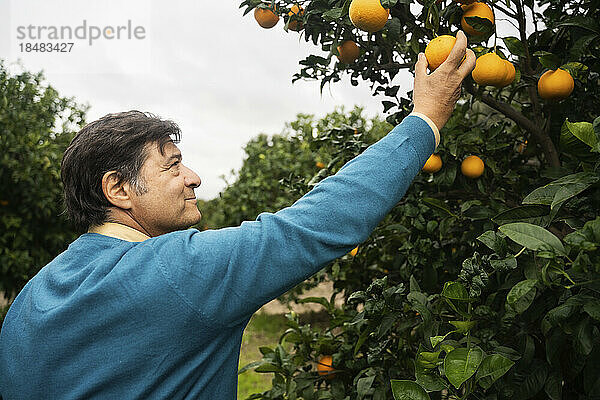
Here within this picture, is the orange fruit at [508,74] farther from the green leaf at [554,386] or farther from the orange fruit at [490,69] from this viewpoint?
the green leaf at [554,386]

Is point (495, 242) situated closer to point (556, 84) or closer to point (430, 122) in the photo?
point (430, 122)

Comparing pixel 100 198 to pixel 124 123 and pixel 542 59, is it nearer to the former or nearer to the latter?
pixel 124 123

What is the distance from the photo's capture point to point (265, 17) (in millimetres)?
1661

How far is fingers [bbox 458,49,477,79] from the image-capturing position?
1219 millimetres

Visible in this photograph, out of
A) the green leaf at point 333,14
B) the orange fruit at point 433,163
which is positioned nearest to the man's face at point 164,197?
the green leaf at point 333,14

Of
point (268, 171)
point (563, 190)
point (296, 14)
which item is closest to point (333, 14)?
point (296, 14)

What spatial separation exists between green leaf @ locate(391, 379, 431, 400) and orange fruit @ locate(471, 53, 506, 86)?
689 mm

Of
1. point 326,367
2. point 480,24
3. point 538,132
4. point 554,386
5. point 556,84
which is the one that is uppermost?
point 480,24

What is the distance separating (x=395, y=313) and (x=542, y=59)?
728 millimetres

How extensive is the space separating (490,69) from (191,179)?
0.70m

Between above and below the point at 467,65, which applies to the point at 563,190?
below

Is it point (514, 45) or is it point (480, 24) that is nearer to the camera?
point (480, 24)

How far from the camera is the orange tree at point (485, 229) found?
1.03 metres

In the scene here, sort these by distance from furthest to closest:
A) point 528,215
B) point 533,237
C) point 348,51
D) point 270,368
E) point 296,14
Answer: point 270,368
point 348,51
point 296,14
point 528,215
point 533,237
